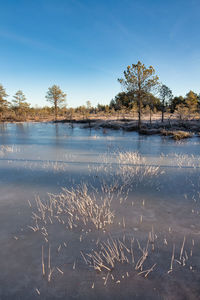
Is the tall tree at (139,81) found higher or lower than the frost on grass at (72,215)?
higher

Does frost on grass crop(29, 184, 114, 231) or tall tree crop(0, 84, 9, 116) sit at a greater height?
tall tree crop(0, 84, 9, 116)

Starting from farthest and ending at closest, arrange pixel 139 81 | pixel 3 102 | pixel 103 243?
pixel 3 102 → pixel 139 81 → pixel 103 243

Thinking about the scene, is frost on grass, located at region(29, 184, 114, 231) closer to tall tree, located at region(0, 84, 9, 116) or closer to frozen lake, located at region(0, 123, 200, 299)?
frozen lake, located at region(0, 123, 200, 299)

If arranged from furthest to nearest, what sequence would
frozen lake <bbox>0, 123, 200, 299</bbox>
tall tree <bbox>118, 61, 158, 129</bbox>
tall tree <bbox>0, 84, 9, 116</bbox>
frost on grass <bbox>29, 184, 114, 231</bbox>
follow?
tall tree <bbox>0, 84, 9, 116</bbox> → tall tree <bbox>118, 61, 158, 129</bbox> → frost on grass <bbox>29, 184, 114, 231</bbox> → frozen lake <bbox>0, 123, 200, 299</bbox>

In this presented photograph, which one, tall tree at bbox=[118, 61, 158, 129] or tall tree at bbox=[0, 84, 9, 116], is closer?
tall tree at bbox=[118, 61, 158, 129]

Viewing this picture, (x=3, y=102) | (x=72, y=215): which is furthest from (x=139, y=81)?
(x=3, y=102)

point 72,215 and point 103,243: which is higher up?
point 72,215

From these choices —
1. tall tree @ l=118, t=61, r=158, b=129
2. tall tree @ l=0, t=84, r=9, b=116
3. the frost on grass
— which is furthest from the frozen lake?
tall tree @ l=0, t=84, r=9, b=116

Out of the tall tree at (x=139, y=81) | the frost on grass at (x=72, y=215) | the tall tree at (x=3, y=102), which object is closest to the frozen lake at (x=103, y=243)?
the frost on grass at (x=72, y=215)

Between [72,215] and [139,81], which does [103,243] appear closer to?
[72,215]

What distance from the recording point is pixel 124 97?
28.8m

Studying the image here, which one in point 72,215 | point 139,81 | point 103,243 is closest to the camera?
point 103,243

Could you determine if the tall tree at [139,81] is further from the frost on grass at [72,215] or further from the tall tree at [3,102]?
the tall tree at [3,102]

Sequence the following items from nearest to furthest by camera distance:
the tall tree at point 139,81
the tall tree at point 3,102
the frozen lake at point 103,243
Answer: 1. the frozen lake at point 103,243
2. the tall tree at point 139,81
3. the tall tree at point 3,102
